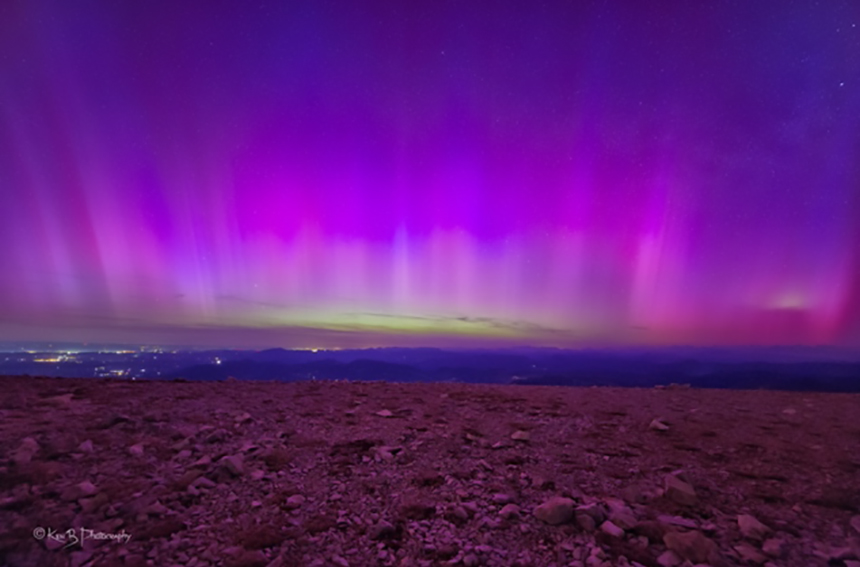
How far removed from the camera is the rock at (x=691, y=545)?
183 inches

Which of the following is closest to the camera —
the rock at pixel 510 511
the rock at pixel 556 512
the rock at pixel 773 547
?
the rock at pixel 773 547

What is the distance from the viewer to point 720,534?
5191 millimetres

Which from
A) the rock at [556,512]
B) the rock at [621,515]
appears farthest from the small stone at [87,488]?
the rock at [621,515]

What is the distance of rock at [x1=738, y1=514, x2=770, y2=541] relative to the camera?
16.8ft

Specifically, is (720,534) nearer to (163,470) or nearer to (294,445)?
(294,445)

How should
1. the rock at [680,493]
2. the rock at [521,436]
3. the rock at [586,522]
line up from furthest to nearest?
the rock at [521,436] < the rock at [680,493] < the rock at [586,522]

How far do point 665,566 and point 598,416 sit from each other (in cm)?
710

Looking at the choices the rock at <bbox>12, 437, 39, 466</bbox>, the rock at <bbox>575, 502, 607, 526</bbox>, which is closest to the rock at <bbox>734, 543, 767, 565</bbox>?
the rock at <bbox>575, 502, 607, 526</bbox>

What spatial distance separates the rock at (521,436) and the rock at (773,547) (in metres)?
4.59

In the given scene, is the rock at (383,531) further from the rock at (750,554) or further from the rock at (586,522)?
the rock at (750,554)

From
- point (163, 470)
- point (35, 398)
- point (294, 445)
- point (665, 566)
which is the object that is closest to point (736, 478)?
point (665, 566)

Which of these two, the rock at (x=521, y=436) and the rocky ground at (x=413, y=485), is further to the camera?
the rock at (x=521, y=436)

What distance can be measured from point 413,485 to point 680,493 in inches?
170

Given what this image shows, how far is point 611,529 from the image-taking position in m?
5.17
